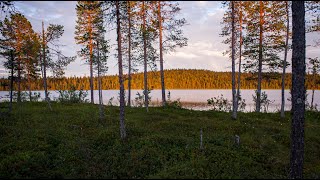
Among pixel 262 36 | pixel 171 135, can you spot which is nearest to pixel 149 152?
pixel 171 135

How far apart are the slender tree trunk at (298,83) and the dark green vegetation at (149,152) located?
1.17 meters

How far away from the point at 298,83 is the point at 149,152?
24.5 ft

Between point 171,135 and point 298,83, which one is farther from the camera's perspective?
Answer: point 171,135

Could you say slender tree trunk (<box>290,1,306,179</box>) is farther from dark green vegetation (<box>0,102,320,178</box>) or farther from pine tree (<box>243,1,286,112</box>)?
pine tree (<box>243,1,286,112</box>)

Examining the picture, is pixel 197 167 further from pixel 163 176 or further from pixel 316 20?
pixel 316 20

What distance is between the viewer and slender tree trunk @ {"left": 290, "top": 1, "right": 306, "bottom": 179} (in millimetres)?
8828

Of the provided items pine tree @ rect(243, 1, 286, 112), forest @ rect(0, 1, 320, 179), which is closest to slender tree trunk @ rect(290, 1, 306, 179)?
forest @ rect(0, 1, 320, 179)

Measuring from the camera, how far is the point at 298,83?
350 inches

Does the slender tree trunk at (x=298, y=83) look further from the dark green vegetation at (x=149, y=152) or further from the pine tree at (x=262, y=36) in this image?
the pine tree at (x=262, y=36)

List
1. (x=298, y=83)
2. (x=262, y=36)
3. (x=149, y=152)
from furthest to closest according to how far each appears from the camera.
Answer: (x=262, y=36)
(x=149, y=152)
(x=298, y=83)

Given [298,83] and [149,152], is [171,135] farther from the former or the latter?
[298,83]

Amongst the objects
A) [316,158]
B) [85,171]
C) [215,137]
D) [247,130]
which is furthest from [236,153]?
[85,171]

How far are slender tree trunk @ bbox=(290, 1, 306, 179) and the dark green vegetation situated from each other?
117 cm

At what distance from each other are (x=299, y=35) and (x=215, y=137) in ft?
27.1
